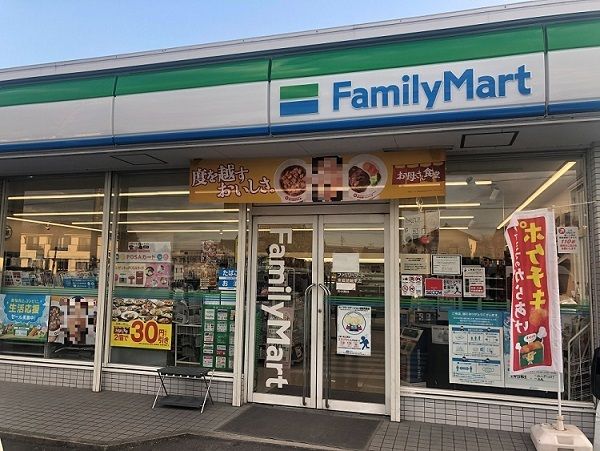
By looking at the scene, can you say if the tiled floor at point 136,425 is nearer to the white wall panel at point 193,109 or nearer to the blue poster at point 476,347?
the blue poster at point 476,347

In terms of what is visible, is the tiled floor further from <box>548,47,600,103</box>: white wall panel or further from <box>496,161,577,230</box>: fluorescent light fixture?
<box>548,47,600,103</box>: white wall panel

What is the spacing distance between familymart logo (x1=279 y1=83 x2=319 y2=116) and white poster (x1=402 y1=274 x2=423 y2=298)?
2359mm

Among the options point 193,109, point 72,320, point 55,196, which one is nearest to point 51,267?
point 72,320

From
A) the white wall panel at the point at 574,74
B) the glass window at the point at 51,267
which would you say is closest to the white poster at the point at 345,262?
the white wall panel at the point at 574,74

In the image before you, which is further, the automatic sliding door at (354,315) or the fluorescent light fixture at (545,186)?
the automatic sliding door at (354,315)

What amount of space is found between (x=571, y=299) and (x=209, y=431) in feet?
14.1

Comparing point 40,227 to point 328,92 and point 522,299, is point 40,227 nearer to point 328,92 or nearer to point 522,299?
point 328,92

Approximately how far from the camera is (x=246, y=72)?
5742 millimetres

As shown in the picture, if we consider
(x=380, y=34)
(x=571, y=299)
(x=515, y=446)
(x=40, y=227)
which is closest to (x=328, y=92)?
(x=380, y=34)

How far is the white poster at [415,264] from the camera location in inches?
244

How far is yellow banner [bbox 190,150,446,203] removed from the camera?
591 centimetres

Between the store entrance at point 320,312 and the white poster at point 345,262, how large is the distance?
13mm

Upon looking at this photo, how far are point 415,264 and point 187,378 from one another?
11.1 ft

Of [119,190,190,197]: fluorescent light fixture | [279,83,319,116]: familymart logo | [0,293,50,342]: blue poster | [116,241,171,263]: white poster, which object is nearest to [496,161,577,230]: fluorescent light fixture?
[279,83,319,116]: familymart logo
